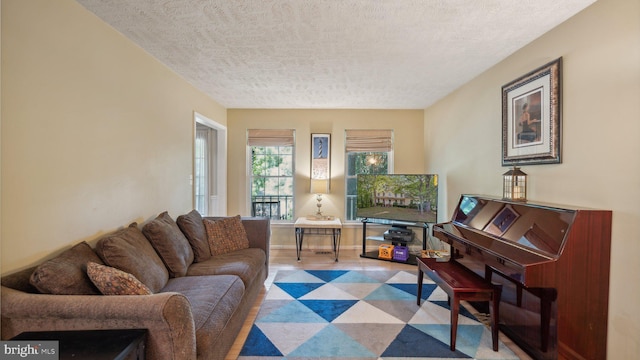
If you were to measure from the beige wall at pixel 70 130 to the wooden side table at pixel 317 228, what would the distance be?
1927 mm

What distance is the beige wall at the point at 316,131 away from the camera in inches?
175

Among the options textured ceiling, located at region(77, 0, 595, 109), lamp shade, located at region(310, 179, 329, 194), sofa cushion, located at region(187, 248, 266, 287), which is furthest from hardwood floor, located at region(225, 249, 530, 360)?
textured ceiling, located at region(77, 0, 595, 109)

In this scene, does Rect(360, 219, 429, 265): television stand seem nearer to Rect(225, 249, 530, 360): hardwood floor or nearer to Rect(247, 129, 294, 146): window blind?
Rect(225, 249, 530, 360): hardwood floor

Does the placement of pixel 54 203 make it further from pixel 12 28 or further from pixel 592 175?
pixel 592 175

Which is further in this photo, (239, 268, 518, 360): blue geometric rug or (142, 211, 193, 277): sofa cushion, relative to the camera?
(142, 211, 193, 277): sofa cushion

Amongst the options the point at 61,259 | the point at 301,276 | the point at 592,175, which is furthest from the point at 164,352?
the point at 592,175

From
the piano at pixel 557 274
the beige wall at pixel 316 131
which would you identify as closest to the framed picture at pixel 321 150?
the beige wall at pixel 316 131

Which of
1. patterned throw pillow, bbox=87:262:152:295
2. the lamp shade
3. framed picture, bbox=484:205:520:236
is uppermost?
the lamp shade

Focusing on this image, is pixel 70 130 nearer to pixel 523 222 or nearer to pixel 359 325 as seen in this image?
pixel 359 325

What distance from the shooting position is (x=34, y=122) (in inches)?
57.0

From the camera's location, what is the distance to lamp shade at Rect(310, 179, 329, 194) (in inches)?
165

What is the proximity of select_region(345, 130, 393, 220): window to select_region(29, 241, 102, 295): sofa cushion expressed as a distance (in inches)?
139

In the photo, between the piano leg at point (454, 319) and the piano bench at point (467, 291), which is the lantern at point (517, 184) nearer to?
the piano bench at point (467, 291)

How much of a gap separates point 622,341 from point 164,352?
2.58 meters
